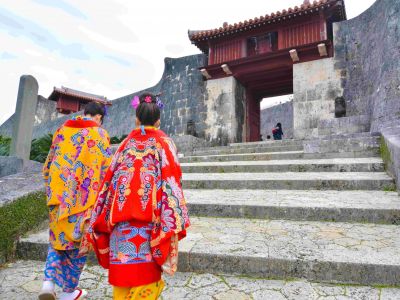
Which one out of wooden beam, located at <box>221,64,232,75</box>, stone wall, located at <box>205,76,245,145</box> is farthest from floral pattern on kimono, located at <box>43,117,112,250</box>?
wooden beam, located at <box>221,64,232,75</box>

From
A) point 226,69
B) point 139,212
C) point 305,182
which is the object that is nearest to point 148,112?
point 139,212

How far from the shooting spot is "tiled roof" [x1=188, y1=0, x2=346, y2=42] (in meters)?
9.59

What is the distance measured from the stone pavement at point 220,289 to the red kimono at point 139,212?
0.71 meters

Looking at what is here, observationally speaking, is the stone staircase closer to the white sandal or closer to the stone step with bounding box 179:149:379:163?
the stone step with bounding box 179:149:379:163

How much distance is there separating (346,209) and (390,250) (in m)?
0.83

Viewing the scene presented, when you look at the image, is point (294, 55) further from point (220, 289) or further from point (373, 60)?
point (220, 289)

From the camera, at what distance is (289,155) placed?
613 centimetres

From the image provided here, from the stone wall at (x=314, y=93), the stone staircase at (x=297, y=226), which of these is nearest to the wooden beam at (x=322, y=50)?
the stone wall at (x=314, y=93)

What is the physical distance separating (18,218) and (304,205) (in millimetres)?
3259

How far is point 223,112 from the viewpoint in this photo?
1177 centimetres

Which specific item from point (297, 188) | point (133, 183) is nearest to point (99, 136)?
point (133, 183)

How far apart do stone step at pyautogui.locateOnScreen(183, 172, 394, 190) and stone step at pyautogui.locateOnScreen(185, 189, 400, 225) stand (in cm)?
19

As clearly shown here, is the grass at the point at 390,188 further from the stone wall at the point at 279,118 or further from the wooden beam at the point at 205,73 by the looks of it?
the stone wall at the point at 279,118

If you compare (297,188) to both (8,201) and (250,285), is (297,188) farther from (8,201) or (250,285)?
(8,201)
